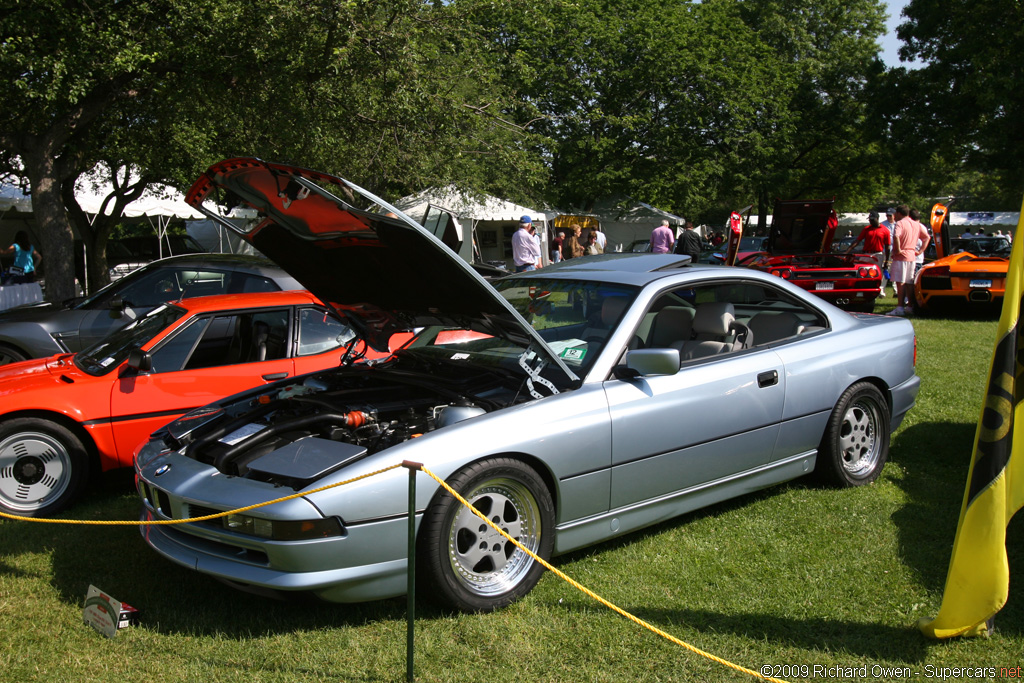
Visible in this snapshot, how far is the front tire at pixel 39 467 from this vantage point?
4.73m

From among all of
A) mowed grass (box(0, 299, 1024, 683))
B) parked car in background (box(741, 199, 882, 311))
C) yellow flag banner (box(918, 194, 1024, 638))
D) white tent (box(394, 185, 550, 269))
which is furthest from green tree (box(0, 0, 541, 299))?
yellow flag banner (box(918, 194, 1024, 638))

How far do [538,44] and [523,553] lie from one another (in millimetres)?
30311

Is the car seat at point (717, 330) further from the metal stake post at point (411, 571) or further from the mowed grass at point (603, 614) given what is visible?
the metal stake post at point (411, 571)

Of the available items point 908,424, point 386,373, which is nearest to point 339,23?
point 386,373

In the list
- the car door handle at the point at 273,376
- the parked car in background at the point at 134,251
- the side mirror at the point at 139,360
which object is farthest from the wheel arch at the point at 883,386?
the parked car in background at the point at 134,251

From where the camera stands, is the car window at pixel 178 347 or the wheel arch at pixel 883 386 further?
the car window at pixel 178 347

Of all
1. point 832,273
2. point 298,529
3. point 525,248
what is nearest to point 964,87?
point 832,273

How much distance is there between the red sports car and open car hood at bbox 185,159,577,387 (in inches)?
13.9

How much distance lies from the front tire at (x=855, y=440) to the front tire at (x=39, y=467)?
451 cm

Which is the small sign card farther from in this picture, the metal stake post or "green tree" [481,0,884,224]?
"green tree" [481,0,884,224]

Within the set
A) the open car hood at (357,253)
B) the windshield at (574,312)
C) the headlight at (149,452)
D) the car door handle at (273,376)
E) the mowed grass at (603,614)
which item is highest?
the open car hood at (357,253)

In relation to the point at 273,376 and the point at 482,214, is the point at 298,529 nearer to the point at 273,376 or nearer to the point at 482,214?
the point at 273,376

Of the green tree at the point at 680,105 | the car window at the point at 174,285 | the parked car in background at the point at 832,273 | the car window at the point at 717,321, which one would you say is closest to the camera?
the car window at the point at 717,321

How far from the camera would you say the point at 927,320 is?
1241cm
